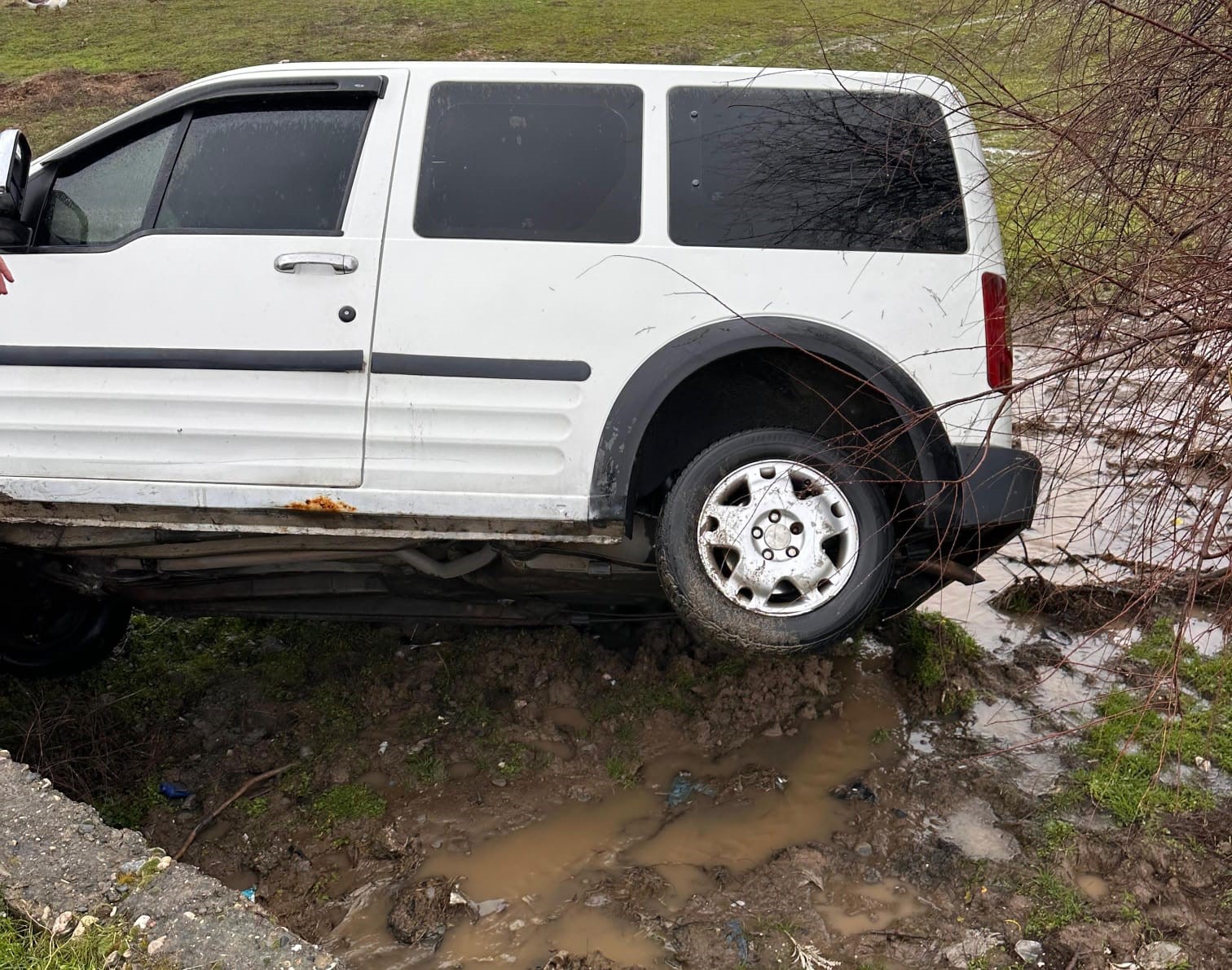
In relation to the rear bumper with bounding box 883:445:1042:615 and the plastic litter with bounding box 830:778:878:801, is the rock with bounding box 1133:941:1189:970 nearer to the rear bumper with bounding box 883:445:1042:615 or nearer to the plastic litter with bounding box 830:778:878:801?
the plastic litter with bounding box 830:778:878:801

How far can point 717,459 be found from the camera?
3510mm

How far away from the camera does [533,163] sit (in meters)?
3.54

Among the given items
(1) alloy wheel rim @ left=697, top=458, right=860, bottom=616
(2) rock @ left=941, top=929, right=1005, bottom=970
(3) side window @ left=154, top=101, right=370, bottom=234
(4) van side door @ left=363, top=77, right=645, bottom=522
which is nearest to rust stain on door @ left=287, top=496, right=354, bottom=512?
(4) van side door @ left=363, top=77, right=645, bottom=522

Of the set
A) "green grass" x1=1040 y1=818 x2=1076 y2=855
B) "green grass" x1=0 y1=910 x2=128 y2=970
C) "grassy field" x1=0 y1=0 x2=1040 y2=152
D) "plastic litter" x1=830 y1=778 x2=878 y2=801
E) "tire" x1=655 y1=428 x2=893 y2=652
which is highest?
"grassy field" x1=0 y1=0 x2=1040 y2=152

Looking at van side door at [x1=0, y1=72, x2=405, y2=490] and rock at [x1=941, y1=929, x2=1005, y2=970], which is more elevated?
van side door at [x1=0, y1=72, x2=405, y2=490]

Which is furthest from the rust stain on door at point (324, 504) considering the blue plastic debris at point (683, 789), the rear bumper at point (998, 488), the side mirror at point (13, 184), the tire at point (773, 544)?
the rear bumper at point (998, 488)

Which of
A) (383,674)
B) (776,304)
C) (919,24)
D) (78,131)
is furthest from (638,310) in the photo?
(78,131)

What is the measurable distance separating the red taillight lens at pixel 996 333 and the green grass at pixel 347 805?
271 centimetres

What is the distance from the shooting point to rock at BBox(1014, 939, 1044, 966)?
3.19 metres

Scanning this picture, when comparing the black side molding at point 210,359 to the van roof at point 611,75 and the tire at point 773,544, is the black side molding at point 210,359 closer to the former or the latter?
the van roof at point 611,75

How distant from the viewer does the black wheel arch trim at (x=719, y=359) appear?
3430mm

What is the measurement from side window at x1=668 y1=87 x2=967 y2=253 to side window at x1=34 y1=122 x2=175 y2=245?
1815 millimetres

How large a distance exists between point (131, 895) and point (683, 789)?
2009 mm

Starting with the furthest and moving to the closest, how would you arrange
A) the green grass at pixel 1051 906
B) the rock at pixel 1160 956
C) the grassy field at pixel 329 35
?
1. the grassy field at pixel 329 35
2. the green grass at pixel 1051 906
3. the rock at pixel 1160 956
